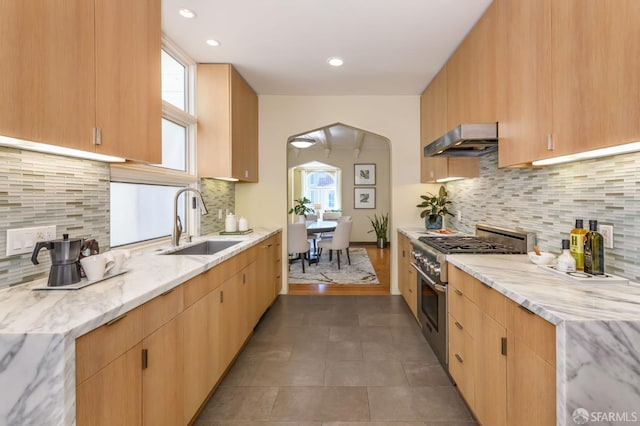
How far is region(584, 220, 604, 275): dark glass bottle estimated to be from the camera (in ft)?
4.88

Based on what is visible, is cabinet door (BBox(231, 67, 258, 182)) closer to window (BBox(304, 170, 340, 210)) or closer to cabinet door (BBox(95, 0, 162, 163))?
cabinet door (BBox(95, 0, 162, 163))

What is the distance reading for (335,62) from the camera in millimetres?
3189

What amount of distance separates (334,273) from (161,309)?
13.9ft

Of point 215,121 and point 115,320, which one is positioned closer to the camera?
point 115,320

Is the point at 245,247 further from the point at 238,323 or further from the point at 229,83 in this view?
the point at 229,83

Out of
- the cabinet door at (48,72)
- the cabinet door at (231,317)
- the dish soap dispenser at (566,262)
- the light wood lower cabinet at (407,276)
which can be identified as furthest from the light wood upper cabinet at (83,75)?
the light wood lower cabinet at (407,276)

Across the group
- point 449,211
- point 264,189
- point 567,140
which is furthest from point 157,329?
point 449,211

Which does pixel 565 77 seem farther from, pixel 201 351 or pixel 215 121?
pixel 215 121

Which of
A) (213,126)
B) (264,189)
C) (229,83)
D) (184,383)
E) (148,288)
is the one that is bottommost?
(184,383)

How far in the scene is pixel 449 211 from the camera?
396 centimetres

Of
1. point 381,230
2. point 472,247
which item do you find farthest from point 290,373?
point 381,230

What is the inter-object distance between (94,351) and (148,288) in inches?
12.7

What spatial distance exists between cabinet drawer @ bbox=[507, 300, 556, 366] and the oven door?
864 millimetres

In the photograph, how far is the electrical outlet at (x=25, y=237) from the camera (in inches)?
51.9
